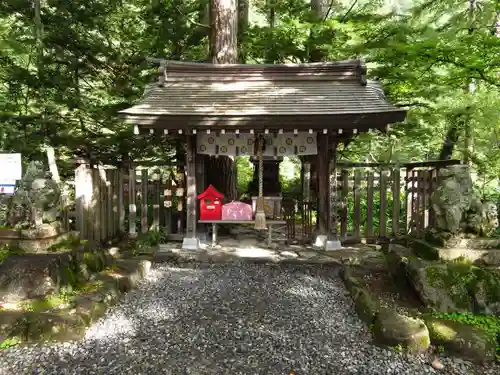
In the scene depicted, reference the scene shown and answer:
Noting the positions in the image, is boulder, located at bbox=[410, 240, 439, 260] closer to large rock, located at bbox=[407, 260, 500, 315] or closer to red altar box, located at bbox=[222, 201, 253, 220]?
large rock, located at bbox=[407, 260, 500, 315]

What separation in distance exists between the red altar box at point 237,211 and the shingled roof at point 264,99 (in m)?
1.71

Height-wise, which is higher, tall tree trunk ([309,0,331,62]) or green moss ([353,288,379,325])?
tall tree trunk ([309,0,331,62])

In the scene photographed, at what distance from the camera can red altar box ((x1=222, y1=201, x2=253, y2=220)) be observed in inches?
299

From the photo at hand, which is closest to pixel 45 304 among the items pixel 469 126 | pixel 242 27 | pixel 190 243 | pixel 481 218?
pixel 190 243

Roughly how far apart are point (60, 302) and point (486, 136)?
11660mm

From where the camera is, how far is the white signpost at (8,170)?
5180mm

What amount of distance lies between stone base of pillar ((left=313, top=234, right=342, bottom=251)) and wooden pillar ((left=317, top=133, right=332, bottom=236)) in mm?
91

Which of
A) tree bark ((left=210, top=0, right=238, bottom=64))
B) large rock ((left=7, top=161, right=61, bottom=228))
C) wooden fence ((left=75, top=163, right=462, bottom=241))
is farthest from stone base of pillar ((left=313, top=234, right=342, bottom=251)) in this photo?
tree bark ((left=210, top=0, right=238, bottom=64))

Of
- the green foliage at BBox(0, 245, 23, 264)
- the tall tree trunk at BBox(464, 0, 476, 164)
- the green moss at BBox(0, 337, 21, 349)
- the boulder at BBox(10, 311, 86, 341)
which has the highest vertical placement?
the tall tree trunk at BBox(464, 0, 476, 164)

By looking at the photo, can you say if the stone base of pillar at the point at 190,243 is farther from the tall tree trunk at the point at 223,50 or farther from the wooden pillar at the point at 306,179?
the wooden pillar at the point at 306,179

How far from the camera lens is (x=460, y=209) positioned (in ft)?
16.9

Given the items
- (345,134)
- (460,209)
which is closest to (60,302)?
(460,209)

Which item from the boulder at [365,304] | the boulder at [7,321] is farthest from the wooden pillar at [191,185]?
the boulder at [7,321]

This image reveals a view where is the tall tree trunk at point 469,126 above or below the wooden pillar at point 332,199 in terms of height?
above
